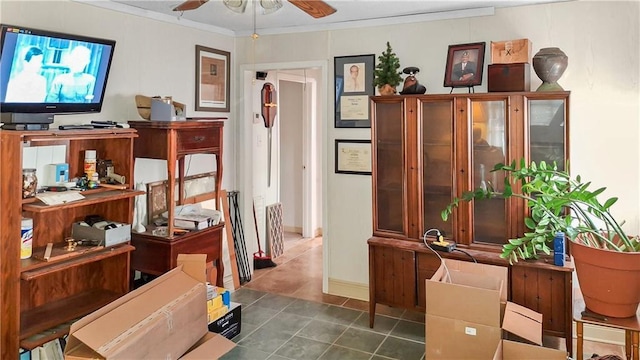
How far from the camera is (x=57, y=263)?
106 inches

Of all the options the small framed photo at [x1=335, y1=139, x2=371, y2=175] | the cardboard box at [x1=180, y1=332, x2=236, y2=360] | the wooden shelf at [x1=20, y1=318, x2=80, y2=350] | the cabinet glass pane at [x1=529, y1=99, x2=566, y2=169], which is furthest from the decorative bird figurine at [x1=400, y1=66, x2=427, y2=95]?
the wooden shelf at [x1=20, y1=318, x2=80, y2=350]

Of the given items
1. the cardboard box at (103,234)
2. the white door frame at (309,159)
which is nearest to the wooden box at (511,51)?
the cardboard box at (103,234)

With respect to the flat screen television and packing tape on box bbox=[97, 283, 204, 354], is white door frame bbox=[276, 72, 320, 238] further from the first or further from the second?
packing tape on box bbox=[97, 283, 204, 354]

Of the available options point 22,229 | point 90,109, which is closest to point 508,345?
point 22,229

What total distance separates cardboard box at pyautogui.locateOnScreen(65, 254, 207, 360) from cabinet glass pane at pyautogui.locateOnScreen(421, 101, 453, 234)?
5.55 feet

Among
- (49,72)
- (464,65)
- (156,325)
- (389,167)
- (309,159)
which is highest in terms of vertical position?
(464,65)

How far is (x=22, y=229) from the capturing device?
8.46ft

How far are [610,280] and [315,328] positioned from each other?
2.03 metres

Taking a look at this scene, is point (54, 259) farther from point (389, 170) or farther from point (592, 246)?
→ point (592, 246)

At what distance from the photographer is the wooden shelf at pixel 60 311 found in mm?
2641

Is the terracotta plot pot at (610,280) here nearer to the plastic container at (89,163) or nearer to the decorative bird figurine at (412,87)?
the decorative bird figurine at (412,87)

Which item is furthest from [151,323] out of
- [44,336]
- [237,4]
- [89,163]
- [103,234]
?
[237,4]

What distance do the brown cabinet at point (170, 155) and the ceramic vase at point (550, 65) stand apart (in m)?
2.34

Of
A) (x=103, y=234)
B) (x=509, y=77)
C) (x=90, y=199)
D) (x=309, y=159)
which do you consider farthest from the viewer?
(x=309, y=159)
